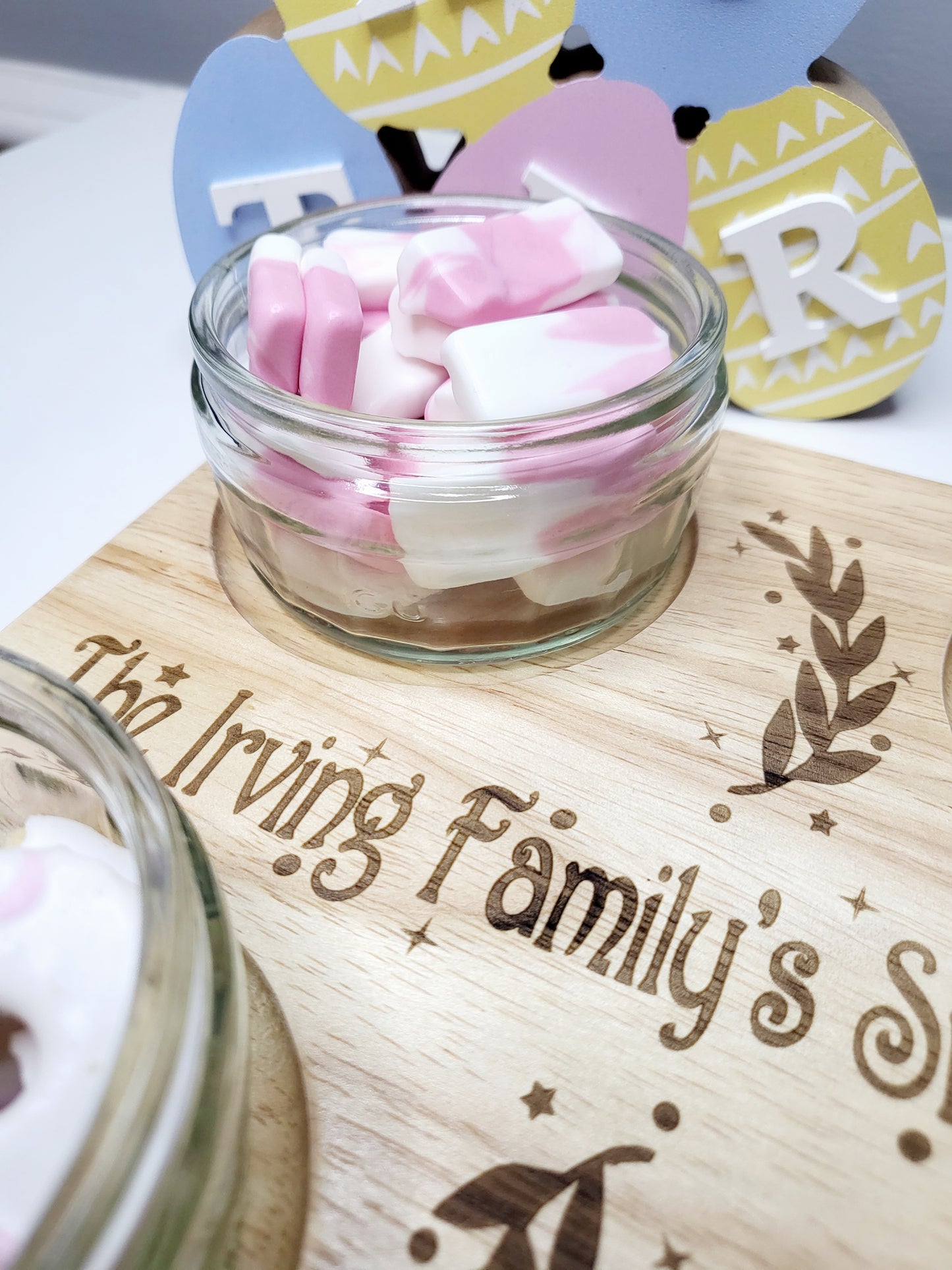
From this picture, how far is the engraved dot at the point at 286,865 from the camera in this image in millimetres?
480

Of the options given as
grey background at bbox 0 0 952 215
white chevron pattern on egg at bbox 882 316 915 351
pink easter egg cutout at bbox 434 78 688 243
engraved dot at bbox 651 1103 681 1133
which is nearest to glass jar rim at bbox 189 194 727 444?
pink easter egg cutout at bbox 434 78 688 243

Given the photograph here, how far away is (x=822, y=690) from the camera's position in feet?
1.88

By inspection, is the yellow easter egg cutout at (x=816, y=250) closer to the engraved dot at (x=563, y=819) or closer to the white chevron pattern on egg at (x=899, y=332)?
the white chevron pattern on egg at (x=899, y=332)

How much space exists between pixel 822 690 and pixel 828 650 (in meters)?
0.03

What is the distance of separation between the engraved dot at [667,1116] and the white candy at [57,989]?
0.70 ft

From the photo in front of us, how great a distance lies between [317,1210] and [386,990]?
0.09 metres

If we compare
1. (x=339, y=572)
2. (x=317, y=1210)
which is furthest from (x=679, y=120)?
(x=317, y=1210)

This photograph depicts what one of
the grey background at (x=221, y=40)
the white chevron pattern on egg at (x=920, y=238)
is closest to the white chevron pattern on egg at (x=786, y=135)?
the white chevron pattern on egg at (x=920, y=238)

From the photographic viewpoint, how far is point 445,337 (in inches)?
23.8

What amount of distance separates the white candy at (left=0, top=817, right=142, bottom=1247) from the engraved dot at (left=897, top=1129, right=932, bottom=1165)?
0.30 m

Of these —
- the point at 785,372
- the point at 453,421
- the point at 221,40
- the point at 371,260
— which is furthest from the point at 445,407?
the point at 221,40

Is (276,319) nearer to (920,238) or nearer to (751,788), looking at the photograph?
(751,788)

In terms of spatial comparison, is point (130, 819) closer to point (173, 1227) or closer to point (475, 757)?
point (173, 1227)

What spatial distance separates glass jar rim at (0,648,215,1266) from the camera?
0.25m
